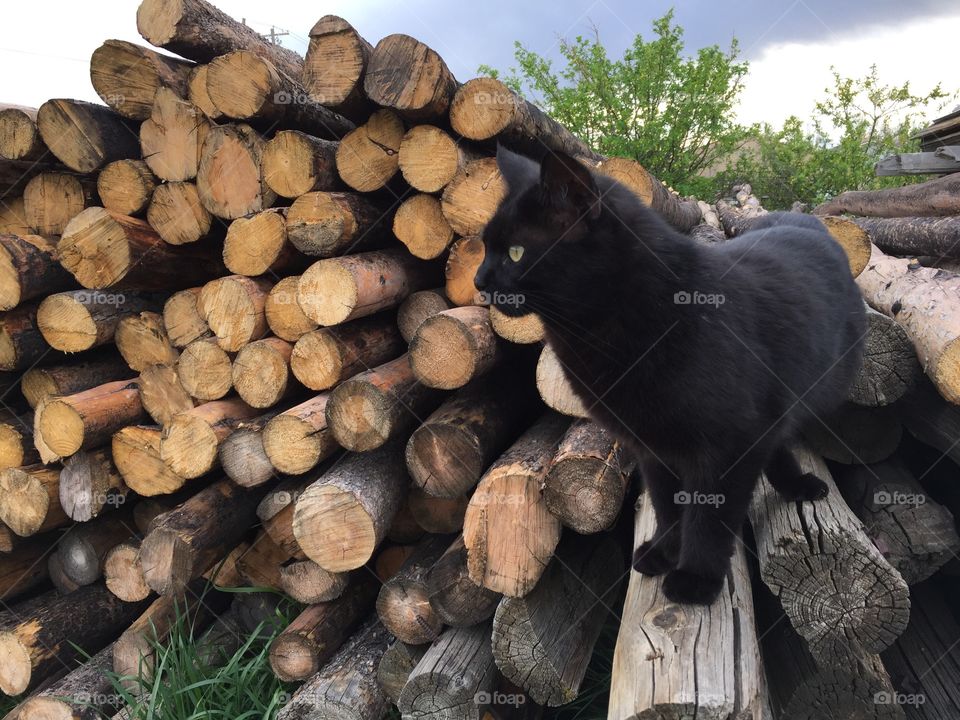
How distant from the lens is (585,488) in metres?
2.08

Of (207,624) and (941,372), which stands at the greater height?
(941,372)

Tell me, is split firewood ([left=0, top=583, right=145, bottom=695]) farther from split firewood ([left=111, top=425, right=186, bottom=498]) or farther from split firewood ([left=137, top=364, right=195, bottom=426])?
split firewood ([left=137, top=364, right=195, bottom=426])

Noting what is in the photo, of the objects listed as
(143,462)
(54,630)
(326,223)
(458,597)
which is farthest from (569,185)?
(54,630)

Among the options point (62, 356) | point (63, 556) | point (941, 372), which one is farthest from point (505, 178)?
point (63, 556)

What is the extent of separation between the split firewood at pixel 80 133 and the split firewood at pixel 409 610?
2.48 meters

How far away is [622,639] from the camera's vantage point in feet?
6.01

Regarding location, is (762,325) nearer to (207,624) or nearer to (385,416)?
(385,416)

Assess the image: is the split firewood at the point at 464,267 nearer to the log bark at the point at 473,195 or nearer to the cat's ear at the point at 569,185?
the log bark at the point at 473,195

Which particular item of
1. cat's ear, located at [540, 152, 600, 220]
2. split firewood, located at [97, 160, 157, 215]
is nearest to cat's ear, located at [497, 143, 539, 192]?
cat's ear, located at [540, 152, 600, 220]

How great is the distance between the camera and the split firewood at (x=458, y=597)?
92.2 inches

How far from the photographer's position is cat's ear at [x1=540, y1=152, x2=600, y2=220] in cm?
167

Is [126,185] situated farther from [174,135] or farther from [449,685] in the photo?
[449,685]

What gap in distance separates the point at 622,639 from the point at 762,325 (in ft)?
3.32

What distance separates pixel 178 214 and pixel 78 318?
68 centimetres
